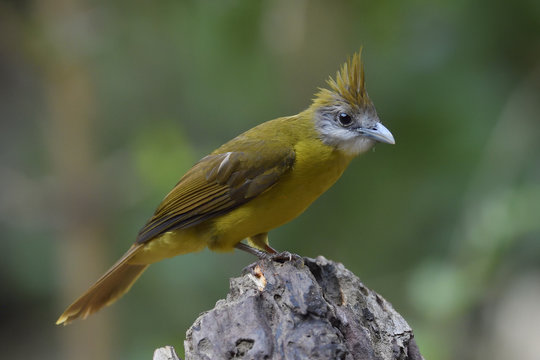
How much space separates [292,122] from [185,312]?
251 centimetres

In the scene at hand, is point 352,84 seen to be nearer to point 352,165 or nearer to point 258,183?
point 258,183

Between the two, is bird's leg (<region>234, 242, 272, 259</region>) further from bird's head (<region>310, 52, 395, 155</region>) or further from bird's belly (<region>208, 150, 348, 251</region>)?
bird's head (<region>310, 52, 395, 155</region>)

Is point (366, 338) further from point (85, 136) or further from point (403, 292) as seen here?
point (85, 136)

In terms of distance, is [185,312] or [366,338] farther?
[185,312]

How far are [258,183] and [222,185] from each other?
0.26 meters

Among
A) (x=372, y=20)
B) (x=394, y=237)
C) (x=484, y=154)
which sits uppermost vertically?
(x=372, y=20)

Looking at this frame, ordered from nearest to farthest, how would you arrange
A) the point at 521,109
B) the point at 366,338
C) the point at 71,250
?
1. the point at 366,338
2. the point at 521,109
3. the point at 71,250

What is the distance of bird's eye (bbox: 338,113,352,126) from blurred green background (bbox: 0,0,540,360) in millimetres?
975

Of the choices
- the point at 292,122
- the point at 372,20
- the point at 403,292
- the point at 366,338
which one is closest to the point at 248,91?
the point at 372,20

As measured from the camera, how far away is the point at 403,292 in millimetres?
5453

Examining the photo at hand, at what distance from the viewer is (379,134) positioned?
12.9ft

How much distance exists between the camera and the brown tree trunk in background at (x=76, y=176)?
5695mm

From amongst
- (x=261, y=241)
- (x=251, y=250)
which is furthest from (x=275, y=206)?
(x=261, y=241)

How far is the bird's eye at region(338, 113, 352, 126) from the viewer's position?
4.02 m
